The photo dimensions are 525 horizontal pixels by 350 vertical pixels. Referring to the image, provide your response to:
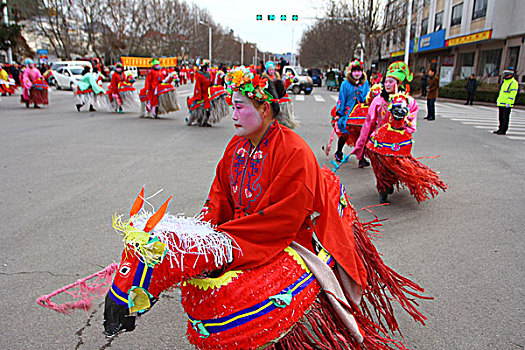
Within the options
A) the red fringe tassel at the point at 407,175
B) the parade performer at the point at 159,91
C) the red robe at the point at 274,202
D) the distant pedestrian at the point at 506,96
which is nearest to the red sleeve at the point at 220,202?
the red robe at the point at 274,202

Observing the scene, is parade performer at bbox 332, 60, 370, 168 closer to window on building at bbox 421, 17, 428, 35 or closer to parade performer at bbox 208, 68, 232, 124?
parade performer at bbox 208, 68, 232, 124

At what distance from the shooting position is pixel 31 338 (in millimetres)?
2672

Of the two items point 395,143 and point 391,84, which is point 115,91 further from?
point 395,143

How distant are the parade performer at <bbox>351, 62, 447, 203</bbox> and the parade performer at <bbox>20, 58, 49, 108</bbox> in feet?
48.6

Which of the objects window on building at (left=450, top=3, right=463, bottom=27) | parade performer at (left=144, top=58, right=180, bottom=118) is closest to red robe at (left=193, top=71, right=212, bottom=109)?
parade performer at (left=144, top=58, right=180, bottom=118)

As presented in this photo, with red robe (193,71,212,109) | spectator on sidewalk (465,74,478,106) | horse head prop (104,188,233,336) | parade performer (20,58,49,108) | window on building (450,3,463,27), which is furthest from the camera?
window on building (450,3,463,27)

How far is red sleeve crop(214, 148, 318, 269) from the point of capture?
1839mm

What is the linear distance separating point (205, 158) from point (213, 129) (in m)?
4.22

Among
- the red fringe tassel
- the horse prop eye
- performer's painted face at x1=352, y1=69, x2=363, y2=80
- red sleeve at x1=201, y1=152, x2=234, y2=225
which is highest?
performer's painted face at x1=352, y1=69, x2=363, y2=80

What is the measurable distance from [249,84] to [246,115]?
0.16m

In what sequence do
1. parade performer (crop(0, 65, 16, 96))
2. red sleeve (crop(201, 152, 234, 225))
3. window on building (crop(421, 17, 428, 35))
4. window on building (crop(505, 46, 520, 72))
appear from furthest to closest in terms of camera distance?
window on building (crop(421, 17, 428, 35)), window on building (crop(505, 46, 520, 72)), parade performer (crop(0, 65, 16, 96)), red sleeve (crop(201, 152, 234, 225))

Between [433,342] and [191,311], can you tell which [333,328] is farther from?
[433,342]

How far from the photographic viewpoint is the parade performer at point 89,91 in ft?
49.4

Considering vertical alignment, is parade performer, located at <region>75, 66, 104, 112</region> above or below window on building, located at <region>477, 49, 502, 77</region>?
below
